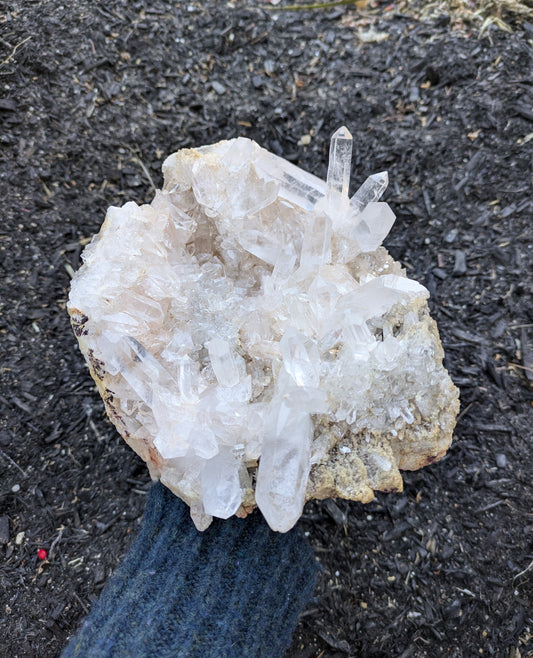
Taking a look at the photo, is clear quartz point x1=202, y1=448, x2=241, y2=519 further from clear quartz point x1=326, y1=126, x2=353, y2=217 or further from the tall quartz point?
clear quartz point x1=326, y1=126, x2=353, y2=217

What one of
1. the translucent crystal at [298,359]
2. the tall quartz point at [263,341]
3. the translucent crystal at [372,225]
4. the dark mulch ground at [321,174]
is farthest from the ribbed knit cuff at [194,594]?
the translucent crystal at [372,225]

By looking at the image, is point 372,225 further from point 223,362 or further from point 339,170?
point 223,362

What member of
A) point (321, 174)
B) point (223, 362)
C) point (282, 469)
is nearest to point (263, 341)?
point (223, 362)

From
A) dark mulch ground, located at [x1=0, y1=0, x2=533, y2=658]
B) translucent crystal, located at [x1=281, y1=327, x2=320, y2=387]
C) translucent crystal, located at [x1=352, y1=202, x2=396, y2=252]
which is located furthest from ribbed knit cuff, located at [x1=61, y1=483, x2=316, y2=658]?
translucent crystal, located at [x1=352, y1=202, x2=396, y2=252]

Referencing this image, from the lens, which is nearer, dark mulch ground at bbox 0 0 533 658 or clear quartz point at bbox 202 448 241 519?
clear quartz point at bbox 202 448 241 519

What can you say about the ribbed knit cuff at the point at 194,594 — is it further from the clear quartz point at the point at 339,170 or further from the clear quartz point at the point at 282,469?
the clear quartz point at the point at 339,170

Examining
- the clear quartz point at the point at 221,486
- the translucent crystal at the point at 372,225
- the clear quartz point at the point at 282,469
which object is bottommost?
the clear quartz point at the point at 221,486

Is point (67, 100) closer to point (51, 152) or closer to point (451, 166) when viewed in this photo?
point (51, 152)
